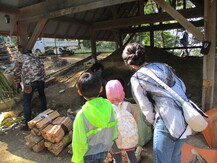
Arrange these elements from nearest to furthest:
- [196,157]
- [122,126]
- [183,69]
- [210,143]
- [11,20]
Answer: [122,126], [196,157], [210,143], [11,20], [183,69]

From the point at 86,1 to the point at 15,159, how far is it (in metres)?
3.27

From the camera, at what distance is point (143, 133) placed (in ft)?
9.52

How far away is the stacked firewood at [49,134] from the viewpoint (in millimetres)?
2889

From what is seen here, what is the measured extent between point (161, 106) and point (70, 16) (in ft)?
17.1

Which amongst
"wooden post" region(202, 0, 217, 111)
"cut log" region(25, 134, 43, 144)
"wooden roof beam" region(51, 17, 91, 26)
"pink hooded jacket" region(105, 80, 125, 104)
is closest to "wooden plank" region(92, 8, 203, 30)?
"wooden roof beam" region(51, 17, 91, 26)

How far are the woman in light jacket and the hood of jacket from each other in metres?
0.33

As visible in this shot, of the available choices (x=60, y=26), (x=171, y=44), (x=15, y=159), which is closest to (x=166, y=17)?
(x=60, y=26)

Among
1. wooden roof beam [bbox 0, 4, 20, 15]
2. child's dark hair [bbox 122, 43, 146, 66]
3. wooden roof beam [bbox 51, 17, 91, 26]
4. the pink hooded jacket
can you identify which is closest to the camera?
child's dark hair [bbox 122, 43, 146, 66]

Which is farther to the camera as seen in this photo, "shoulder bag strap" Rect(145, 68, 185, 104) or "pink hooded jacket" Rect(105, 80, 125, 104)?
"pink hooded jacket" Rect(105, 80, 125, 104)

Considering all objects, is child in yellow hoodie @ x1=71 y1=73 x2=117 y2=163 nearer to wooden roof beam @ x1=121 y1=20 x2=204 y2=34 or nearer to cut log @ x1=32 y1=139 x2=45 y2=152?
cut log @ x1=32 y1=139 x2=45 y2=152

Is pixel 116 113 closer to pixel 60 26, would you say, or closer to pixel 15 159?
pixel 15 159

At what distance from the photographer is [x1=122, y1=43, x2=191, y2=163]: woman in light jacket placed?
4.60ft

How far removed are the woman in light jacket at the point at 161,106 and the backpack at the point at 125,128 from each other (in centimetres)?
36

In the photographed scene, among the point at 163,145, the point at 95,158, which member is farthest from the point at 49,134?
the point at 163,145
